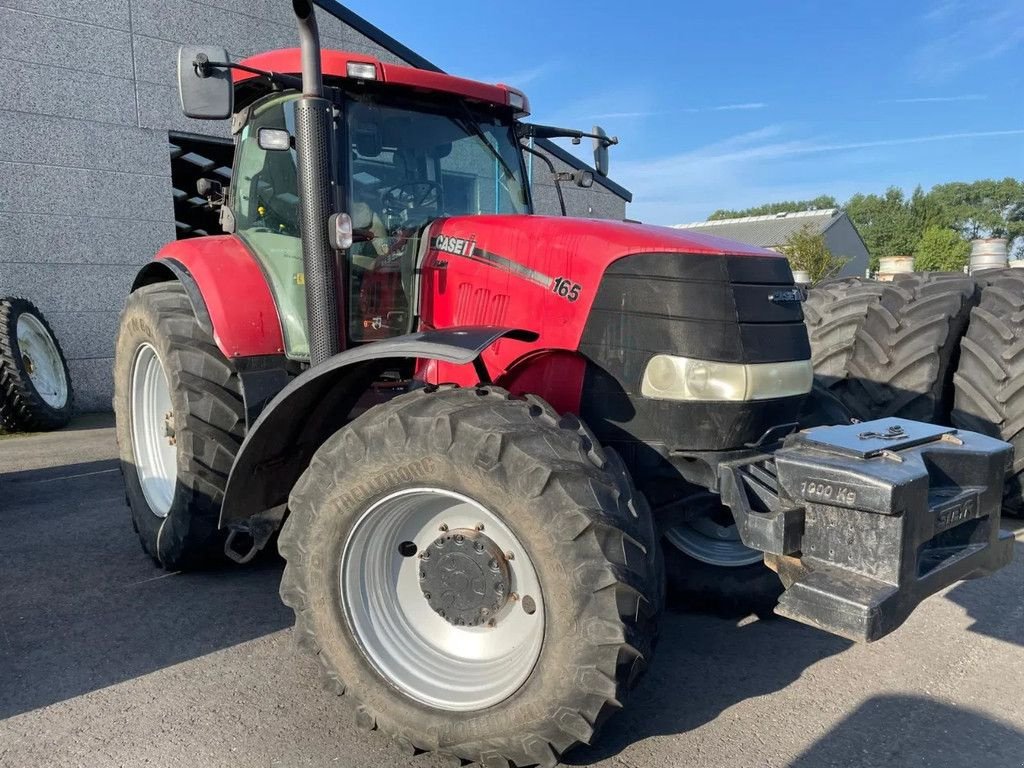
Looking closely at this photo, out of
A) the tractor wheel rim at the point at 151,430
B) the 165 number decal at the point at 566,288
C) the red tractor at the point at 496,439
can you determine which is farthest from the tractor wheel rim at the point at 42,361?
the 165 number decal at the point at 566,288

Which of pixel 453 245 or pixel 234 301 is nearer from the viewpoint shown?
pixel 453 245

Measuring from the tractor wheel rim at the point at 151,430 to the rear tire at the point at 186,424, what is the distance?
0.04 ft

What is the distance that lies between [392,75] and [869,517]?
2.32 metres

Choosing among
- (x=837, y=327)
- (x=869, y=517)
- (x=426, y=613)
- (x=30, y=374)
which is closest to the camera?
(x=869, y=517)

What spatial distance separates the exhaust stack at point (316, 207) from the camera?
279cm

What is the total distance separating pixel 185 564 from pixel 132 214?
7218mm

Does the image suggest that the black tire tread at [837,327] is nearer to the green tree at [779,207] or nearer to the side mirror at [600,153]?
the side mirror at [600,153]

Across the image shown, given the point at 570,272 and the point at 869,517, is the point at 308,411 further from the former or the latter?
the point at 869,517

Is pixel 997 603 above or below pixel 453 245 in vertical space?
below

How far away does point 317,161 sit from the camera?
2.85m

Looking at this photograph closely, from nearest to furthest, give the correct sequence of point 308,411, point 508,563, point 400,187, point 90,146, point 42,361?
point 508,563 → point 308,411 → point 400,187 → point 42,361 → point 90,146

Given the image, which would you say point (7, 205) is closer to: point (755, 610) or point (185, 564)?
point (185, 564)

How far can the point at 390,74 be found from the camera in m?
3.05

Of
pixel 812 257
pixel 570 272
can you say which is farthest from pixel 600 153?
pixel 812 257
